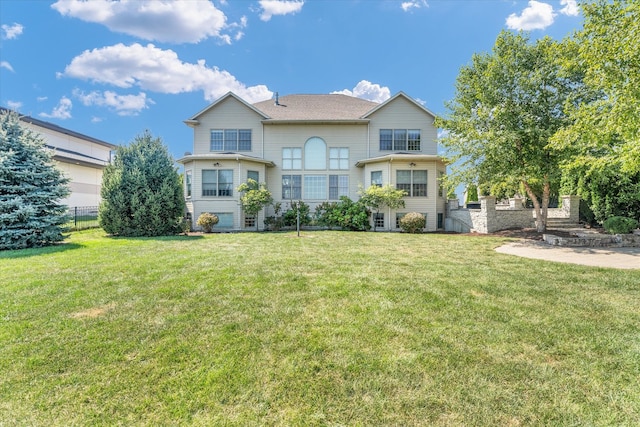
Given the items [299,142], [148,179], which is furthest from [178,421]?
[299,142]

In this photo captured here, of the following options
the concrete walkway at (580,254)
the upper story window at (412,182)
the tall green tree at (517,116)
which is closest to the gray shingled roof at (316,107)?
the upper story window at (412,182)

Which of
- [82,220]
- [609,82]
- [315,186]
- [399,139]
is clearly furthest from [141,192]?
[609,82]

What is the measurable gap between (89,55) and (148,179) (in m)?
7.34

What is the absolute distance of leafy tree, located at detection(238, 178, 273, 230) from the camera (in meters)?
15.8

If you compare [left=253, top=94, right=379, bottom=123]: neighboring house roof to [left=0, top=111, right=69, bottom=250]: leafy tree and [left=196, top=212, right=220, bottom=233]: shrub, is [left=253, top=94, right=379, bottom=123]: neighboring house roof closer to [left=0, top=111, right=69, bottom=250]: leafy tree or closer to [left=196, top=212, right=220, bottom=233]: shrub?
[left=196, top=212, right=220, bottom=233]: shrub

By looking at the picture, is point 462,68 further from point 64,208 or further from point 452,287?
point 64,208

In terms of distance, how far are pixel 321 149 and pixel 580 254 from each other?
538 inches

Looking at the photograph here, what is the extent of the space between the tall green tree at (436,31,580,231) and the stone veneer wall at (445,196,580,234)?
1.82 metres

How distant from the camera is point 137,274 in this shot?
19.9 feet

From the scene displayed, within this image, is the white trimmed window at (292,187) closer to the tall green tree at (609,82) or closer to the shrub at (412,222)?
the shrub at (412,222)

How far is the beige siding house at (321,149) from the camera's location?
17125 millimetres

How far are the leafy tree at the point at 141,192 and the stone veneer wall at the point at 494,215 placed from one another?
1496 centimetres

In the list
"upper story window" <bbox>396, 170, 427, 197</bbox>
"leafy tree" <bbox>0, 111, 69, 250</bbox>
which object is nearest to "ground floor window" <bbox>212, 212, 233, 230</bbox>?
"leafy tree" <bbox>0, 111, 69, 250</bbox>

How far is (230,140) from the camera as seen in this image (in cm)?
1839
